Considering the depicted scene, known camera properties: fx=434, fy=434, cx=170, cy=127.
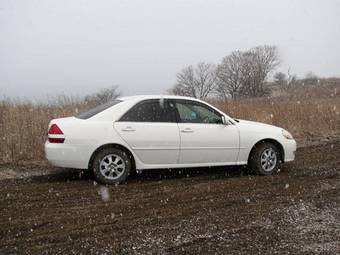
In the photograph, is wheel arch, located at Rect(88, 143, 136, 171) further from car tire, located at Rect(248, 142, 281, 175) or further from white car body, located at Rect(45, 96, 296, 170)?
car tire, located at Rect(248, 142, 281, 175)

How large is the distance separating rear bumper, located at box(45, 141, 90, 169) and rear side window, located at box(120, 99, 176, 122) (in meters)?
0.91

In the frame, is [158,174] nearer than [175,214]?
No

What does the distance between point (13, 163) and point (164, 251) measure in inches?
245

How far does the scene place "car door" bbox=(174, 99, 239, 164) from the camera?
7.93 m

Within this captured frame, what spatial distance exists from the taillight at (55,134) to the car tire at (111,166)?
68 centimetres

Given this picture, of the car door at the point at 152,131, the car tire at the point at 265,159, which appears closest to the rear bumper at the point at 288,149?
the car tire at the point at 265,159

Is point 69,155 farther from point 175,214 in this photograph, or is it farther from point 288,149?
point 288,149

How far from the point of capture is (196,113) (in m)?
8.14

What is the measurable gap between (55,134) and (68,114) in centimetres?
563

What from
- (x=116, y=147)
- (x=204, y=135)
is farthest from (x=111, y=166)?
(x=204, y=135)

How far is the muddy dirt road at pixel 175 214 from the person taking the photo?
4.69m

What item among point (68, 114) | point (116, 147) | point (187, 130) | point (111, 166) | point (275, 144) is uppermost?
point (68, 114)

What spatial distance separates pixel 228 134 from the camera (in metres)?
8.20

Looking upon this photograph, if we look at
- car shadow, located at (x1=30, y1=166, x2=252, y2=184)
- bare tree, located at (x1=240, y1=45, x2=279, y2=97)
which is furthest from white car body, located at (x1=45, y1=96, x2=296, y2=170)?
bare tree, located at (x1=240, y1=45, x2=279, y2=97)
